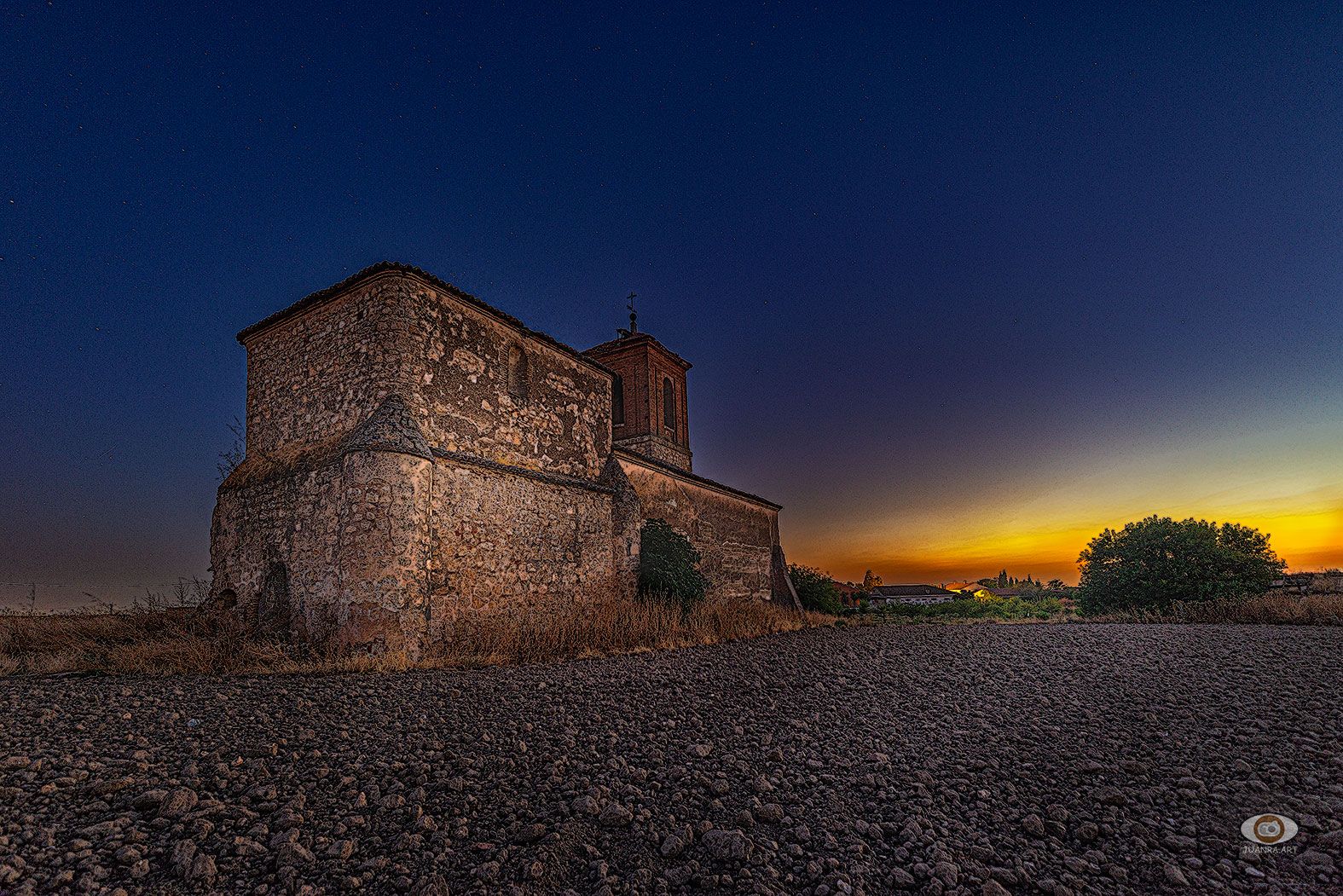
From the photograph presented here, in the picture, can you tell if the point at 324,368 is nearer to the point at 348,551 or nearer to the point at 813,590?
the point at 348,551

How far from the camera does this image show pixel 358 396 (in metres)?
8.92

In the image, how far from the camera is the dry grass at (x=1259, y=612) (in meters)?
10.8

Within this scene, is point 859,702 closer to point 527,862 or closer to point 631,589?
point 527,862

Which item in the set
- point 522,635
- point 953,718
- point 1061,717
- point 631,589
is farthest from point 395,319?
point 1061,717

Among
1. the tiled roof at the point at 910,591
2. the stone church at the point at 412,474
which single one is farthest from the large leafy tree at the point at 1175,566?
the tiled roof at the point at 910,591

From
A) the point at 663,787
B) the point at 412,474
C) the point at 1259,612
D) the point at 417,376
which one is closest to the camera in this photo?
the point at 663,787

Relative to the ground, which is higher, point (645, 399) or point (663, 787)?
point (645, 399)

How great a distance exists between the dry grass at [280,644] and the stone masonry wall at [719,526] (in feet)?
11.9

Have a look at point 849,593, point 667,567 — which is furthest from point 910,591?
point 667,567

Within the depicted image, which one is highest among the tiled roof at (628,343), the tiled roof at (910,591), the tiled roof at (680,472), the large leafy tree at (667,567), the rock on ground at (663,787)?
the tiled roof at (628,343)

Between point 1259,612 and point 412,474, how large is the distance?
16302 millimetres

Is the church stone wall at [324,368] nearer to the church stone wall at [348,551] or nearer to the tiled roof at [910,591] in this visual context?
the church stone wall at [348,551]

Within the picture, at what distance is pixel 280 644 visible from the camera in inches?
310

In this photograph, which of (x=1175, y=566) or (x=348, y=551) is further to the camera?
(x=1175, y=566)
